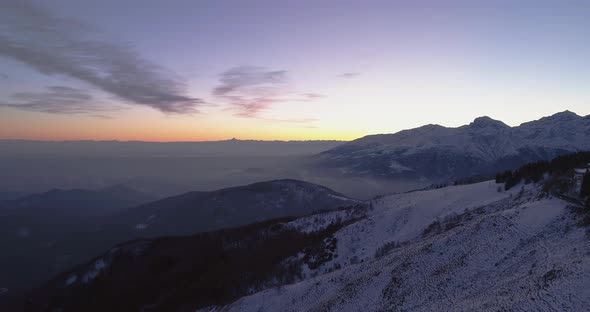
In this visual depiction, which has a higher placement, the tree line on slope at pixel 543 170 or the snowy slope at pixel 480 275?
the tree line on slope at pixel 543 170

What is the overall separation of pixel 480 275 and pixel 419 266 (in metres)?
7.99

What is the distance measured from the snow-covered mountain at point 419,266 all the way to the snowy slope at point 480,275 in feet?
0.35

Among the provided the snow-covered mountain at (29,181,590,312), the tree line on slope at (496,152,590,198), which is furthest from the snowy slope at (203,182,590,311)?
the tree line on slope at (496,152,590,198)

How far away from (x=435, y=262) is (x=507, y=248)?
311 inches

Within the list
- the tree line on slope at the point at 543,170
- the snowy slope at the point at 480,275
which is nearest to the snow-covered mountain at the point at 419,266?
the snowy slope at the point at 480,275

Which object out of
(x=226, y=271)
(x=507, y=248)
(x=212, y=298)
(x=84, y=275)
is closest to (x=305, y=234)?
(x=226, y=271)

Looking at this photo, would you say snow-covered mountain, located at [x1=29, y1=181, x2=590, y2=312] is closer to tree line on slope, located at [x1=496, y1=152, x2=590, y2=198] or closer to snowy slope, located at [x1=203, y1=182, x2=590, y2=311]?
snowy slope, located at [x1=203, y1=182, x2=590, y2=311]

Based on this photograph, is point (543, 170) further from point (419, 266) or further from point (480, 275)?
point (480, 275)

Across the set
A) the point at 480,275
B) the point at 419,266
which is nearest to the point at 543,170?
the point at 419,266

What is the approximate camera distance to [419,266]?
128ft

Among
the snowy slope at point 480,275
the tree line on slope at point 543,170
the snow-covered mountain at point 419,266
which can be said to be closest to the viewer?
the snowy slope at point 480,275

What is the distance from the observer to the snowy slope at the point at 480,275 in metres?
24.1

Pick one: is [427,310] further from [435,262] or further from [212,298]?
[212,298]

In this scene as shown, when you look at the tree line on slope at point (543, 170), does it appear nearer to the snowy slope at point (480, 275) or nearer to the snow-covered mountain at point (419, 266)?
the snow-covered mountain at point (419, 266)
